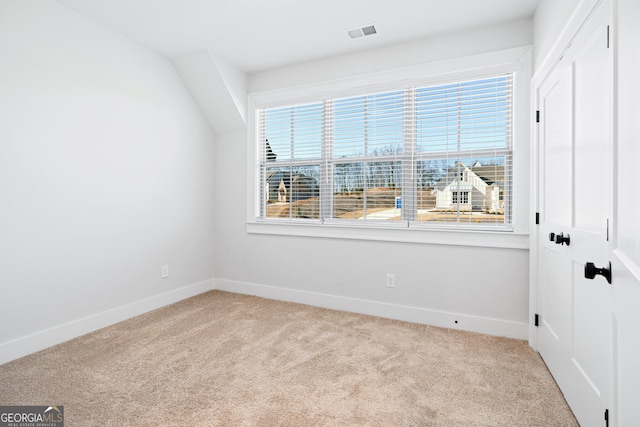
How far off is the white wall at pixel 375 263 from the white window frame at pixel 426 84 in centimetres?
6

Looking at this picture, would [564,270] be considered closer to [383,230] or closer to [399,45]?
[383,230]

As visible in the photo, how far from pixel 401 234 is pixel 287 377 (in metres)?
1.69

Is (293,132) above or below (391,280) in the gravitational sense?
above

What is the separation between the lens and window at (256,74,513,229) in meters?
2.95

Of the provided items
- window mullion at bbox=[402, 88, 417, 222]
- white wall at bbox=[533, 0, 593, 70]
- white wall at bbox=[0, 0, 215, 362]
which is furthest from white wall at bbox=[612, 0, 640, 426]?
white wall at bbox=[0, 0, 215, 362]

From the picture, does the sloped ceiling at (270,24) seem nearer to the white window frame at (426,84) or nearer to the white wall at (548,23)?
the white wall at (548,23)

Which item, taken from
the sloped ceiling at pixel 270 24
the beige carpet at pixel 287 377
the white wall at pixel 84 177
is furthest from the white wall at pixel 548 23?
the white wall at pixel 84 177

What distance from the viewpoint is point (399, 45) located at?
10.6 ft

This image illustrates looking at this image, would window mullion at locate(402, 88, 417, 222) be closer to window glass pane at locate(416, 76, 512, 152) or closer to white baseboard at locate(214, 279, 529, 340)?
window glass pane at locate(416, 76, 512, 152)

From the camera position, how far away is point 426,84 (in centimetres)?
316

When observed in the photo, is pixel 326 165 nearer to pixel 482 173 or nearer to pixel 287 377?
pixel 482 173

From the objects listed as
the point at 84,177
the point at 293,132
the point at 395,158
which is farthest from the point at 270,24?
the point at 84,177

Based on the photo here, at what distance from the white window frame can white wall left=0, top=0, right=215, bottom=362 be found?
734mm

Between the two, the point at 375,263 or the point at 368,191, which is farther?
the point at 368,191
